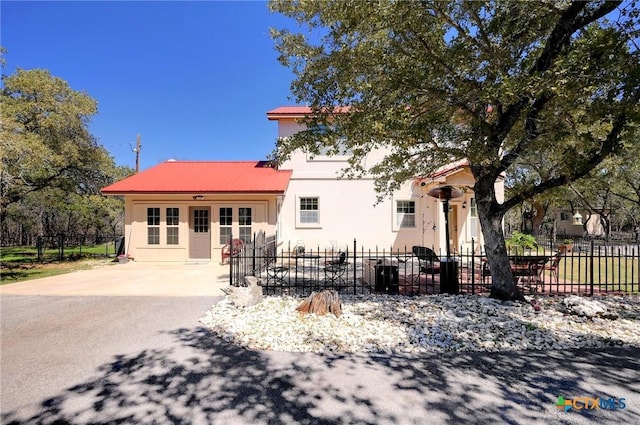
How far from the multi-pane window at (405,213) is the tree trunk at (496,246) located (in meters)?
8.34

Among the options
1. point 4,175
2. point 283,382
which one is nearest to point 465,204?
point 283,382

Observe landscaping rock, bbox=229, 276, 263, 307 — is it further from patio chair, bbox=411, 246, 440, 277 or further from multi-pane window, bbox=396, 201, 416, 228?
multi-pane window, bbox=396, 201, 416, 228

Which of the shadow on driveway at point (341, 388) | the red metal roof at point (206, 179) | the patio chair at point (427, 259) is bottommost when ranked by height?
the shadow on driveway at point (341, 388)

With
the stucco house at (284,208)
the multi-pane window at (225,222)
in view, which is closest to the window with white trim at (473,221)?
A: the stucco house at (284,208)

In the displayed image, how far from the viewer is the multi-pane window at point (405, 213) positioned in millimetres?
15148

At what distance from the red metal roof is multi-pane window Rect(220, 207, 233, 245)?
1.08 meters

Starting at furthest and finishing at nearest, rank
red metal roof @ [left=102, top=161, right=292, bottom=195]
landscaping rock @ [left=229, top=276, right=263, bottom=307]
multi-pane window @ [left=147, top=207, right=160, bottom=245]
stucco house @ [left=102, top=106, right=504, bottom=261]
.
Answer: multi-pane window @ [left=147, top=207, right=160, bottom=245]
stucco house @ [left=102, top=106, right=504, bottom=261]
red metal roof @ [left=102, top=161, right=292, bottom=195]
landscaping rock @ [left=229, top=276, right=263, bottom=307]

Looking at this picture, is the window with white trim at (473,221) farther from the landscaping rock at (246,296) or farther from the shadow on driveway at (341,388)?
the landscaping rock at (246,296)

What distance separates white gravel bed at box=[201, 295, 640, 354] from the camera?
15.4 feet

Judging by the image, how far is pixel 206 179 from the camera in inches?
581

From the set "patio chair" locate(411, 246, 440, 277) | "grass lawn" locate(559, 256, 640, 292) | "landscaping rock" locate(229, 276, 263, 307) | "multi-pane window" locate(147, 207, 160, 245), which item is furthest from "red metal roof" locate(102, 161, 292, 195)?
"grass lawn" locate(559, 256, 640, 292)

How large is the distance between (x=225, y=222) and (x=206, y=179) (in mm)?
2614

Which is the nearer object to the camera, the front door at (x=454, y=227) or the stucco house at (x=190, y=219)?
the stucco house at (x=190, y=219)

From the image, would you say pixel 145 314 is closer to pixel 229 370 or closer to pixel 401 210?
pixel 229 370
